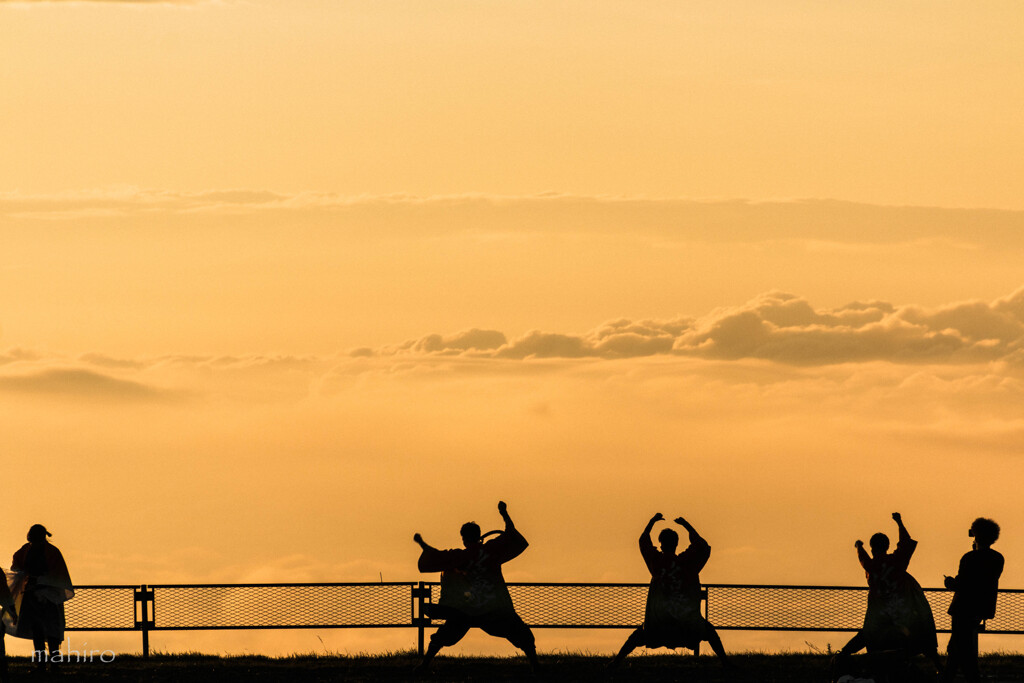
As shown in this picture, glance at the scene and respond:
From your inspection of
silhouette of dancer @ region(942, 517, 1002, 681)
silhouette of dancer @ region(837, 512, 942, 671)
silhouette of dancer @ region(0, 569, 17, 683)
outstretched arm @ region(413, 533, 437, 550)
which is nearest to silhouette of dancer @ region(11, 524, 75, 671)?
silhouette of dancer @ region(0, 569, 17, 683)

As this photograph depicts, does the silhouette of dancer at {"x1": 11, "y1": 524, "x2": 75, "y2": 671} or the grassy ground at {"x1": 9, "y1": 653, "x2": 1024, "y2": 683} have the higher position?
the silhouette of dancer at {"x1": 11, "y1": 524, "x2": 75, "y2": 671}

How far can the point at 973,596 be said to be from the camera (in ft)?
59.0

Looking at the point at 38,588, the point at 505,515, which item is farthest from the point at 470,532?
the point at 38,588

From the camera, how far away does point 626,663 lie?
2205cm

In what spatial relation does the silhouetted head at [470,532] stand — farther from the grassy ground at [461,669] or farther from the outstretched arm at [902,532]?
the outstretched arm at [902,532]

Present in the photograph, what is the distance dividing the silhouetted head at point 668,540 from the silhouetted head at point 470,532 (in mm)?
2178

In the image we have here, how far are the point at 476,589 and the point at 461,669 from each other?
162cm

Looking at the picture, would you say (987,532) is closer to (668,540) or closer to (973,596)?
(973,596)

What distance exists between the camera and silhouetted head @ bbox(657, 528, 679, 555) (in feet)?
65.1

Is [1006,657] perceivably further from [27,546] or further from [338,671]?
[27,546]

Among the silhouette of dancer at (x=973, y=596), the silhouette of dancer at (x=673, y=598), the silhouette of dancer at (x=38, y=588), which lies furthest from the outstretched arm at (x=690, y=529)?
the silhouette of dancer at (x=38, y=588)

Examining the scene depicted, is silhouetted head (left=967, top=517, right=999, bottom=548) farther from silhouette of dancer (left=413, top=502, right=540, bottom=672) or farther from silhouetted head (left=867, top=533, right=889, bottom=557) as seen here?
silhouette of dancer (left=413, top=502, right=540, bottom=672)

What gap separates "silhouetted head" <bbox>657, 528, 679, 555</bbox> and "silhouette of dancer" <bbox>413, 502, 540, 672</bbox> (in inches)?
65.2

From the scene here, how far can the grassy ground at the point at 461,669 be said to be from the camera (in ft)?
67.1
